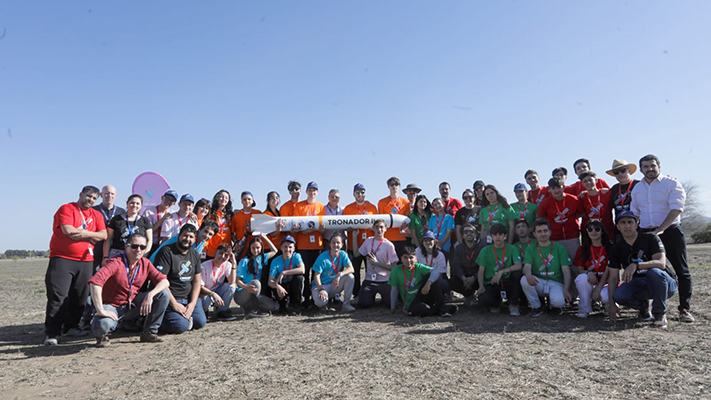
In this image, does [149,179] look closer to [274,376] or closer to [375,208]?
[375,208]

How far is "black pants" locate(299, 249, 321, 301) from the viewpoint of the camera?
27.3 feet

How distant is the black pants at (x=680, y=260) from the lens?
20.5 ft

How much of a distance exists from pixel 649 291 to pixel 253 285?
6.14 metres

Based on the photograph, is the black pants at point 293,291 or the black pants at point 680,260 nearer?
the black pants at point 680,260

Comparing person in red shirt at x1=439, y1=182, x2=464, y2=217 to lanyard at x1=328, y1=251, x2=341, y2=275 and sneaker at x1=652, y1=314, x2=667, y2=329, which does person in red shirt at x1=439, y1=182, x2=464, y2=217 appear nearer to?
lanyard at x1=328, y1=251, x2=341, y2=275

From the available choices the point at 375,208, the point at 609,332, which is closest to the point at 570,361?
the point at 609,332

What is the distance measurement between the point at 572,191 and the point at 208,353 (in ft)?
22.2

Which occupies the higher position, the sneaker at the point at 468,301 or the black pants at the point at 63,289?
the black pants at the point at 63,289

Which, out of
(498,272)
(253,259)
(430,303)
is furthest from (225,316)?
(498,272)

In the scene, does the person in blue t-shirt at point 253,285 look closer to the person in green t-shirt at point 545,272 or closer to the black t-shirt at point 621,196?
the person in green t-shirt at point 545,272

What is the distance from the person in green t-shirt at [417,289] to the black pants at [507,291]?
58 centimetres

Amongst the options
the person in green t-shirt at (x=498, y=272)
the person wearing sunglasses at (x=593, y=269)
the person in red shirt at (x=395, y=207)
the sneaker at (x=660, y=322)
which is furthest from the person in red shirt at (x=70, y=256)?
the sneaker at (x=660, y=322)

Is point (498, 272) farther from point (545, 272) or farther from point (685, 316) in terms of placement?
point (685, 316)

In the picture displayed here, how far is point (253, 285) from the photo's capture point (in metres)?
7.59
